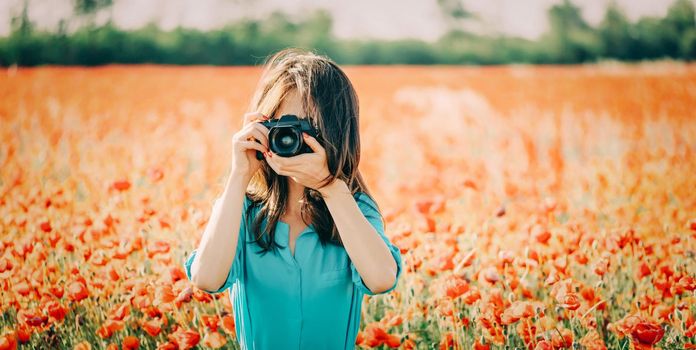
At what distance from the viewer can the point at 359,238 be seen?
51.1 inches

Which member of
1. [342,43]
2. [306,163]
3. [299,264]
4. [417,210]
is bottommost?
[417,210]

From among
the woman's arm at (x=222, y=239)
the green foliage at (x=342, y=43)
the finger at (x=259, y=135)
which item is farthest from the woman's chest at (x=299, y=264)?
the green foliage at (x=342, y=43)

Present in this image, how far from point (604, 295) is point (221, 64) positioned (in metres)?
15.1

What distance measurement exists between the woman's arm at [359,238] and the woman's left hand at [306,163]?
0.12 feet

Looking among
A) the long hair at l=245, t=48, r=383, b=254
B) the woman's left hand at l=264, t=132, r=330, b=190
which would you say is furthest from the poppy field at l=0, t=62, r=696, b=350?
the woman's left hand at l=264, t=132, r=330, b=190

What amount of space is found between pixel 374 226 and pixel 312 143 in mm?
259

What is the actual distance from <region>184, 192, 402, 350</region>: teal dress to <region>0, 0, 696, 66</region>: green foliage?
0.65 meters

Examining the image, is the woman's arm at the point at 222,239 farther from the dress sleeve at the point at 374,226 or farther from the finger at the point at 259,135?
the dress sleeve at the point at 374,226

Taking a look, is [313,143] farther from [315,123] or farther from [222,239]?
[222,239]

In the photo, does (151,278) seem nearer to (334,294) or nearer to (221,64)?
(334,294)

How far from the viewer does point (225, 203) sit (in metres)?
1.31

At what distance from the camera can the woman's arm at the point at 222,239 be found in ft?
4.27

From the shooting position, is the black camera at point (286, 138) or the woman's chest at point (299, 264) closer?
the black camera at point (286, 138)

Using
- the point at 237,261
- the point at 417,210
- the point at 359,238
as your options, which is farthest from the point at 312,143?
the point at 417,210
